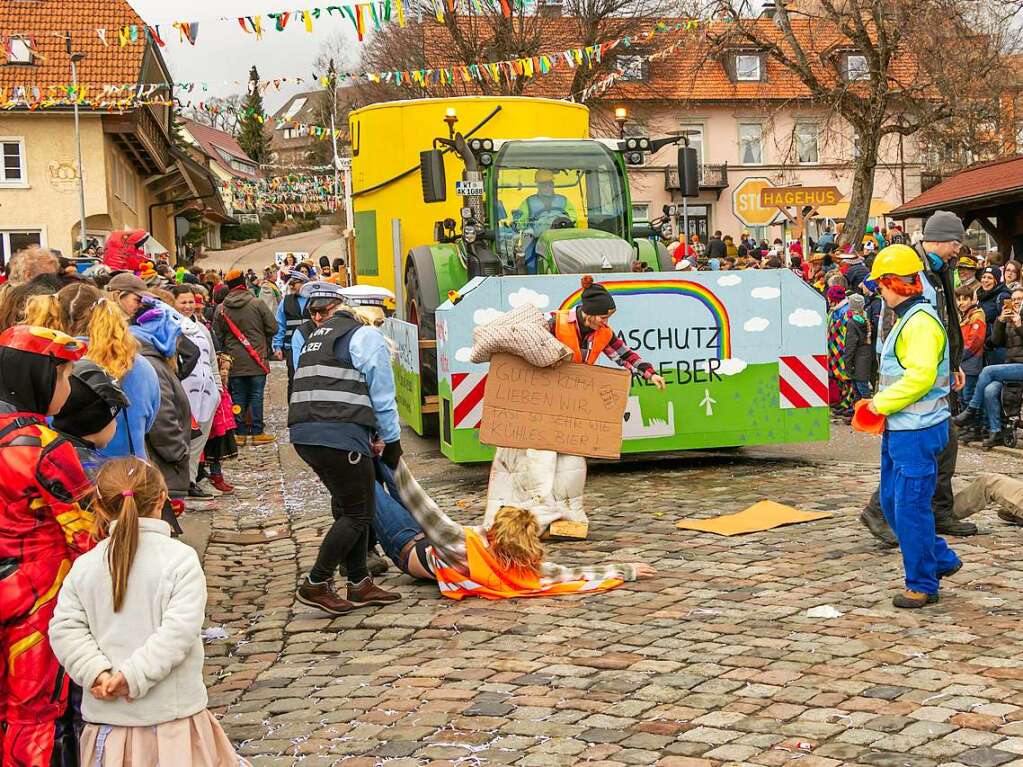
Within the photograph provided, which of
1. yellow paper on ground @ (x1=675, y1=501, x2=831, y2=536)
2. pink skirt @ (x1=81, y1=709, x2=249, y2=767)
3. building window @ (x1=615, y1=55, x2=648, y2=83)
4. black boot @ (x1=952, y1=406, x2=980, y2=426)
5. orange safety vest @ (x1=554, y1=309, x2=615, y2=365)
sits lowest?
yellow paper on ground @ (x1=675, y1=501, x2=831, y2=536)

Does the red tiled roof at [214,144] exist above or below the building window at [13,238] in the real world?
above

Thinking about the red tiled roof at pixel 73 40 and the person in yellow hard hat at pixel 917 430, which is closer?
the person in yellow hard hat at pixel 917 430

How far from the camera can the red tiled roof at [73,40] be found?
3131cm

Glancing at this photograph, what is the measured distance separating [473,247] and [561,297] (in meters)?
2.60

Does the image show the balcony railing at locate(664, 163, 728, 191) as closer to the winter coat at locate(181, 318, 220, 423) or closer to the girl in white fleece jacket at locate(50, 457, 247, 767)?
the winter coat at locate(181, 318, 220, 423)

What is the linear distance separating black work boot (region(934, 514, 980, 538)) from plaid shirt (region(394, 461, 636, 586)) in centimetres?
217

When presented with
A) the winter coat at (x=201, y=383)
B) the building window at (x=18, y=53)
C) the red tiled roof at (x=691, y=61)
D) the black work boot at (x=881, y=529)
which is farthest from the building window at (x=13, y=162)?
the black work boot at (x=881, y=529)

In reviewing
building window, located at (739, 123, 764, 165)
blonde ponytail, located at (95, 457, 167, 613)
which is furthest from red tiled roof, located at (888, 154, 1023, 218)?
building window, located at (739, 123, 764, 165)

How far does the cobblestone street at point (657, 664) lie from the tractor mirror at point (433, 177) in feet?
13.7

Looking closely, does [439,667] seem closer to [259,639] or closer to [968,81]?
[259,639]

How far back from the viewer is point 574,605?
22.4 ft

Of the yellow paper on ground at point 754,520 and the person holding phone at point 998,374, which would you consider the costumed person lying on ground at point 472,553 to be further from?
the person holding phone at point 998,374

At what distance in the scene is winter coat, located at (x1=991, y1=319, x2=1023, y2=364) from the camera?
1209cm

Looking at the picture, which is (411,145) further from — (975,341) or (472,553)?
(472,553)
